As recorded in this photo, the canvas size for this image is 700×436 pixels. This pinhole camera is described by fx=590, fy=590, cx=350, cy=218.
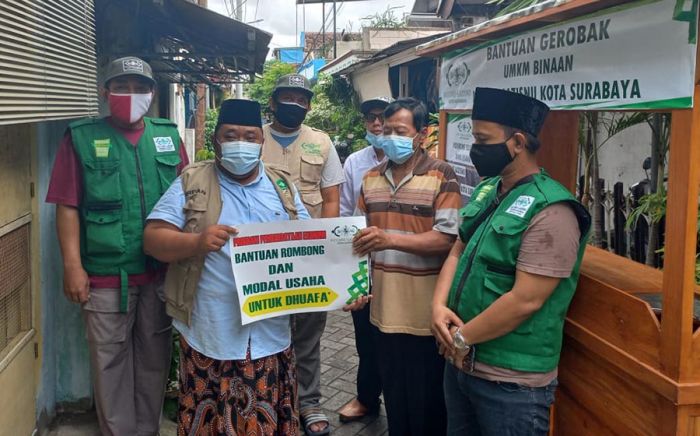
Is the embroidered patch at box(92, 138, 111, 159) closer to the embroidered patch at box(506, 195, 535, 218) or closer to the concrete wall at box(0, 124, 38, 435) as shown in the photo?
the concrete wall at box(0, 124, 38, 435)

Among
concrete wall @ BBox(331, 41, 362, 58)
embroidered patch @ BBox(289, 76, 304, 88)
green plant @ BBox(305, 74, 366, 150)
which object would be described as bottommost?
embroidered patch @ BBox(289, 76, 304, 88)

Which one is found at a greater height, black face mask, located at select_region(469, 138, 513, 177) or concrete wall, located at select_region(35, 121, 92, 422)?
black face mask, located at select_region(469, 138, 513, 177)

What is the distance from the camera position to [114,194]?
297 cm

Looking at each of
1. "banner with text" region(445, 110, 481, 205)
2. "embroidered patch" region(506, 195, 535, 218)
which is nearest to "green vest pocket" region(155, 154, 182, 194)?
"banner with text" region(445, 110, 481, 205)

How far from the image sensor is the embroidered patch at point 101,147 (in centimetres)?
297

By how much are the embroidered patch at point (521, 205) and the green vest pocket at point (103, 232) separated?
195cm

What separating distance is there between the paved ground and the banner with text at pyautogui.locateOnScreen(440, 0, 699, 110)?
7.58ft

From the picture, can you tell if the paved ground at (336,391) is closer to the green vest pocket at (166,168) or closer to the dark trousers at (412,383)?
the dark trousers at (412,383)

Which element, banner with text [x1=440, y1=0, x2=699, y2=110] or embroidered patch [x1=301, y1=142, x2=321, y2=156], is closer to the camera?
banner with text [x1=440, y1=0, x2=699, y2=110]

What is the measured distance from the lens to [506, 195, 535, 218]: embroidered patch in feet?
6.84

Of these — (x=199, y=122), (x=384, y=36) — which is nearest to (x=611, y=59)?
(x=384, y=36)

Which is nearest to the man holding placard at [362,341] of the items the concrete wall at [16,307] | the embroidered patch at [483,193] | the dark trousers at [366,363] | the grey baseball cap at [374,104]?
the dark trousers at [366,363]

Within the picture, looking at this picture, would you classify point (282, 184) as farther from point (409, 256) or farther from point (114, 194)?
point (114, 194)

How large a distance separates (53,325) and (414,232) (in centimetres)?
234
